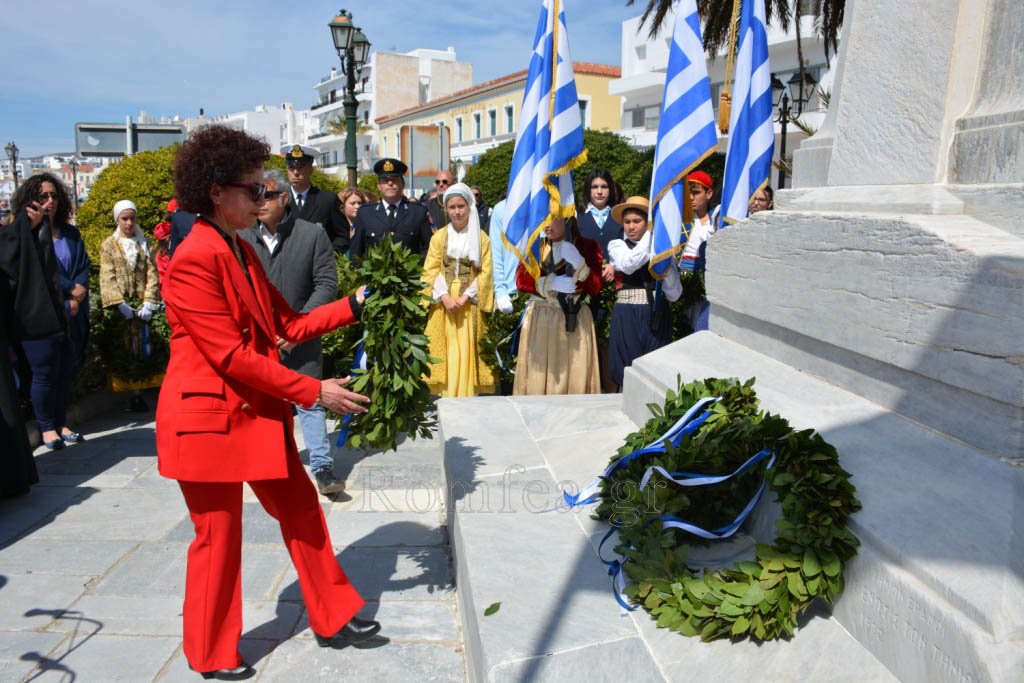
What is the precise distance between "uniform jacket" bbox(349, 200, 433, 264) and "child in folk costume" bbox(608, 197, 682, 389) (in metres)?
2.38

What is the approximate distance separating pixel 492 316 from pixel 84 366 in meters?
3.86

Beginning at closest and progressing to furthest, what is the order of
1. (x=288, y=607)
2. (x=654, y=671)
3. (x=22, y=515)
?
(x=654, y=671) < (x=288, y=607) < (x=22, y=515)

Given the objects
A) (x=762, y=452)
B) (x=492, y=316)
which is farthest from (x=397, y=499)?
(x=762, y=452)

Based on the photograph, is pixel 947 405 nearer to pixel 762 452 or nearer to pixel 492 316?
pixel 762 452

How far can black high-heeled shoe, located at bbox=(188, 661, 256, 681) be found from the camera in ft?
10.1

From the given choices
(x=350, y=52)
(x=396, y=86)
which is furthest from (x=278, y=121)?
(x=350, y=52)

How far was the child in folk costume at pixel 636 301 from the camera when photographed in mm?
5934

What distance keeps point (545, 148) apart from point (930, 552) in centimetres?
456

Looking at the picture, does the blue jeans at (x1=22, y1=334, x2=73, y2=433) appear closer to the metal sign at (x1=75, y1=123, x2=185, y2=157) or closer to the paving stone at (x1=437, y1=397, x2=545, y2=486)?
the paving stone at (x1=437, y1=397, x2=545, y2=486)

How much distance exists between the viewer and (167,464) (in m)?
2.87

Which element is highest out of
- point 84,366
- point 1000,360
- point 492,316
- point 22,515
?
point 1000,360

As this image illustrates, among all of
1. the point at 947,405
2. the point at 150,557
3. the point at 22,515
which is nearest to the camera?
the point at 947,405

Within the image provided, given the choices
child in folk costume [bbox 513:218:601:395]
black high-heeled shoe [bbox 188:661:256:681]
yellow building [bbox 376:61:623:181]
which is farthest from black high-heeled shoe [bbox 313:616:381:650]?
yellow building [bbox 376:61:623:181]

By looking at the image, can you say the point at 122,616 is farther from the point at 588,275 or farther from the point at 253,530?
the point at 588,275
